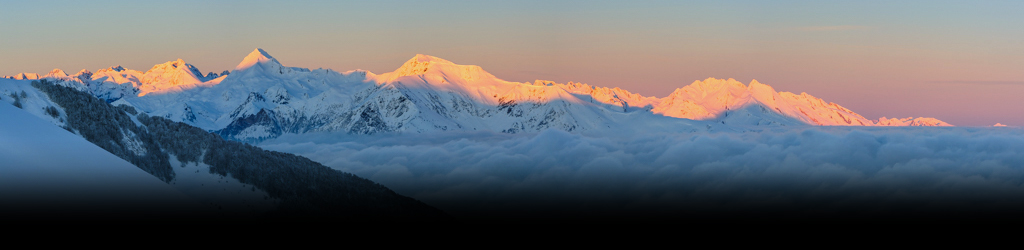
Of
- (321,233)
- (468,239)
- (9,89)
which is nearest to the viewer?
(9,89)

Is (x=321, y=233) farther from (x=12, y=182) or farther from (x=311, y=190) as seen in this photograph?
(x=12, y=182)

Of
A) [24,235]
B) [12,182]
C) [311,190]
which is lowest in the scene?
[24,235]

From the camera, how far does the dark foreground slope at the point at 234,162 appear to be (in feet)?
334

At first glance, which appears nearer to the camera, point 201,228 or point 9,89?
point 201,228

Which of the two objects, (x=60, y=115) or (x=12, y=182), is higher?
(x=60, y=115)

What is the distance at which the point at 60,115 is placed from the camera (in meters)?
96.4

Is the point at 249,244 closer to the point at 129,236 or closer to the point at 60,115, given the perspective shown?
the point at 129,236

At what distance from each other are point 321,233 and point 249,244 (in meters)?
36.1

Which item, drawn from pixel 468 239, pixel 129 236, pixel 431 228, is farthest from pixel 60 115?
pixel 468 239

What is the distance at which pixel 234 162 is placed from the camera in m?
121

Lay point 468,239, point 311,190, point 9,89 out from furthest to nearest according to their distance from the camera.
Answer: point 468,239 → point 311,190 → point 9,89

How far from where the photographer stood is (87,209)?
57312 millimetres

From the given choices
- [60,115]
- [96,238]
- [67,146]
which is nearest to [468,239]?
[60,115]

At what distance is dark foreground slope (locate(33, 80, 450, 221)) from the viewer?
101938 mm
